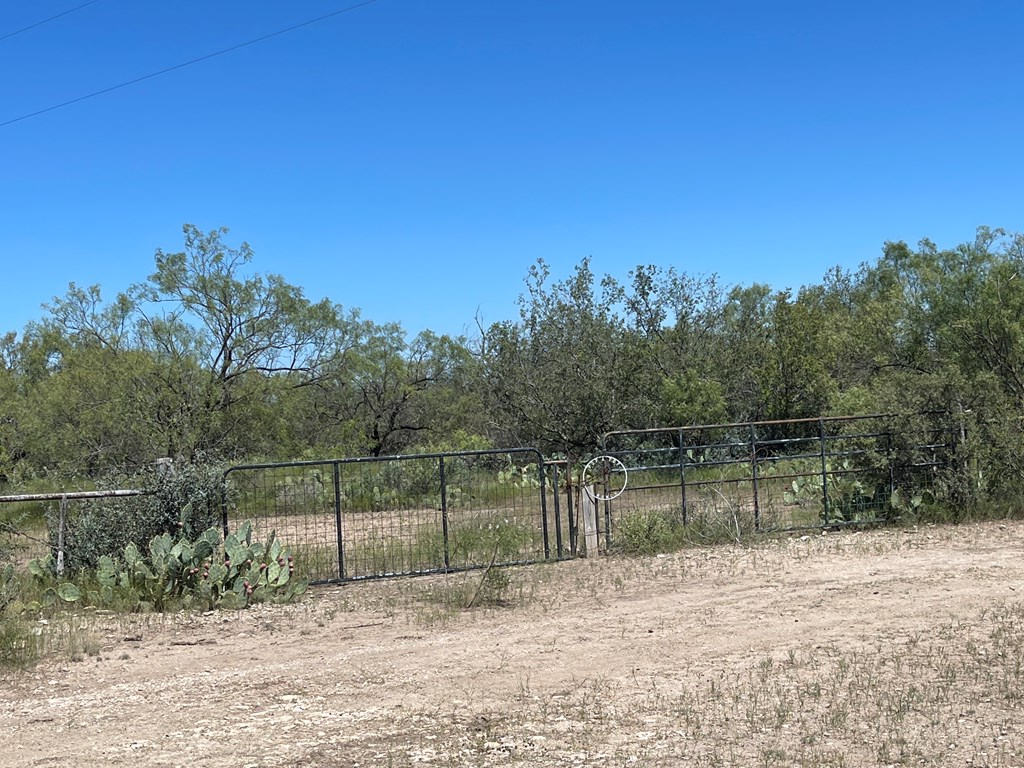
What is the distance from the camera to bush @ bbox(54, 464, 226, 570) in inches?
469

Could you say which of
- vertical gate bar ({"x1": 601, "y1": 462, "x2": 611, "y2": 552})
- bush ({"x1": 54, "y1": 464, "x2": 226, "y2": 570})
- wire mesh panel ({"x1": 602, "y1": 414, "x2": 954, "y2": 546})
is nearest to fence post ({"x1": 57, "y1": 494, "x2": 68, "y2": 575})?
bush ({"x1": 54, "y1": 464, "x2": 226, "y2": 570})

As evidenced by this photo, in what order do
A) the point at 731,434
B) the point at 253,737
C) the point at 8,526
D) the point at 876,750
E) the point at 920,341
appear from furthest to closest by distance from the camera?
the point at 731,434 → the point at 920,341 → the point at 8,526 → the point at 253,737 → the point at 876,750

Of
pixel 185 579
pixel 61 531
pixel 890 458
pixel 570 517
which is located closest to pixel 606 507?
pixel 570 517

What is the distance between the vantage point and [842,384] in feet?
85.0

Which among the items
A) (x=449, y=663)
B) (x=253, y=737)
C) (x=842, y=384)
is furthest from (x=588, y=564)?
(x=842, y=384)

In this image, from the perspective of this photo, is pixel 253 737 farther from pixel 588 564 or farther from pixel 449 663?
pixel 588 564

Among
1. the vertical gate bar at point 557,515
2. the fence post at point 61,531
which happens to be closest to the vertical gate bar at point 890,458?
the vertical gate bar at point 557,515

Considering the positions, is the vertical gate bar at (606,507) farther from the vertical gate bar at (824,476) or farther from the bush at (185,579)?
the bush at (185,579)

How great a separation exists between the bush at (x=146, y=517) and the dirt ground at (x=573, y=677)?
1.71 metres

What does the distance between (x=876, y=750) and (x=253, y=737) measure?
3757mm

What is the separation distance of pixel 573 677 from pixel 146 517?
653 cm

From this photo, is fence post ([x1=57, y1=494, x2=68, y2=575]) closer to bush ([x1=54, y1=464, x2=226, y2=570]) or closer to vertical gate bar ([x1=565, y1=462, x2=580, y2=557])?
bush ([x1=54, y1=464, x2=226, y2=570])

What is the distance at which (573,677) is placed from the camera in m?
7.54

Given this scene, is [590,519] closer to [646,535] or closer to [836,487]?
[646,535]
